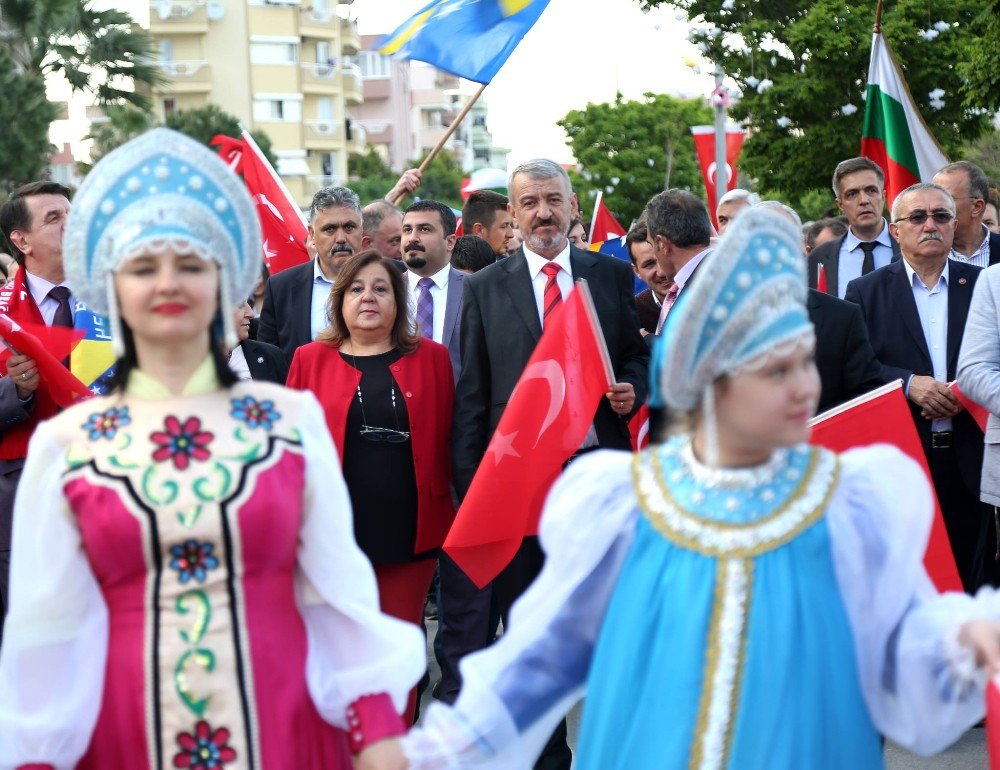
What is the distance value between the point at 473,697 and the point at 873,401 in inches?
95.5

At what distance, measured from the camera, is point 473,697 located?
138 inches

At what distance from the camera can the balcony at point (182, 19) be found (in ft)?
257

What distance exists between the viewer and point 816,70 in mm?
22984

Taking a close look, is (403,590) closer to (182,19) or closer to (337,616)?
(337,616)

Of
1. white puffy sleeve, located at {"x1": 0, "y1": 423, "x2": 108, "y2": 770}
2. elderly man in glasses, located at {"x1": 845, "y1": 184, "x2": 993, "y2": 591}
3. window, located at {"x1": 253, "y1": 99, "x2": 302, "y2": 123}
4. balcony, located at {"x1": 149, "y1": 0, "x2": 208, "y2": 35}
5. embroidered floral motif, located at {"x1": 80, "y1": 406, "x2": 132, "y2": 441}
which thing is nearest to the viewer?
white puffy sleeve, located at {"x1": 0, "y1": 423, "x2": 108, "y2": 770}

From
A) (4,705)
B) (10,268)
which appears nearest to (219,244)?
(4,705)

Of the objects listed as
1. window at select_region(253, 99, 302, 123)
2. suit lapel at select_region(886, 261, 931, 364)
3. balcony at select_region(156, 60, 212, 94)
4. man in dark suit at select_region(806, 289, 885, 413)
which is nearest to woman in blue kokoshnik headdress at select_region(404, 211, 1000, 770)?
man in dark suit at select_region(806, 289, 885, 413)

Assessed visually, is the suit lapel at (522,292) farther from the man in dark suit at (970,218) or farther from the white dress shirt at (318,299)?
the man in dark suit at (970,218)

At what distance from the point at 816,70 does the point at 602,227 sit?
27.1 feet

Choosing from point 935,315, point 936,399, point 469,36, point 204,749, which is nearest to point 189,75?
point 469,36

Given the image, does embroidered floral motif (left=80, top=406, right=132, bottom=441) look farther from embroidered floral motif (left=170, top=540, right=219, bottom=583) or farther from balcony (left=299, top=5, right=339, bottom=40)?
balcony (left=299, top=5, right=339, bottom=40)

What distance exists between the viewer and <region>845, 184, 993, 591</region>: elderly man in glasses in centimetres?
722

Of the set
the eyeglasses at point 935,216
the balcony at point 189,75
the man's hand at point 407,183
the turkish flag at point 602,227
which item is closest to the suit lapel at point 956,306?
the eyeglasses at point 935,216

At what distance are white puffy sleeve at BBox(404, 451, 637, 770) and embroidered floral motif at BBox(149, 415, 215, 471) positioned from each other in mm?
771
